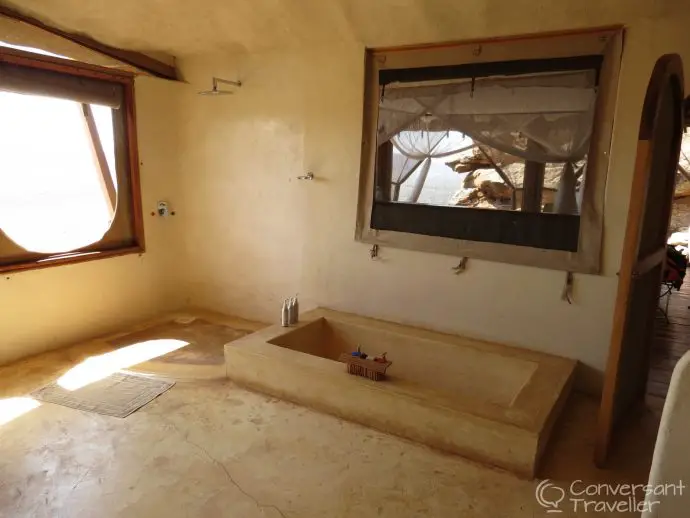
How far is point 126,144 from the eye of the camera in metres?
3.86

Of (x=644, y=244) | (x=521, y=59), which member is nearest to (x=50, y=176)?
(x=521, y=59)

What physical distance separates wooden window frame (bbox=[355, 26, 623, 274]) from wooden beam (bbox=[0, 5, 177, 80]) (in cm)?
183

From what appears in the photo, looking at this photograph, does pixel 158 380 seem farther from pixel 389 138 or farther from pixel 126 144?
pixel 389 138

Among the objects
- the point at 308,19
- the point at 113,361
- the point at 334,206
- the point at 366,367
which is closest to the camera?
the point at 366,367

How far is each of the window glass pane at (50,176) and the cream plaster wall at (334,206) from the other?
74cm

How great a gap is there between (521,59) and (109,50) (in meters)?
2.89


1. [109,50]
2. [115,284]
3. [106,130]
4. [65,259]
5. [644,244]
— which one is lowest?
[115,284]

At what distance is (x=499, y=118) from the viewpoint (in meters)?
2.89

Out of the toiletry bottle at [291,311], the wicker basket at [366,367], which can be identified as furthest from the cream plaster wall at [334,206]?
the wicker basket at [366,367]

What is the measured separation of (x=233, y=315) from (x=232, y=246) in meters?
0.64

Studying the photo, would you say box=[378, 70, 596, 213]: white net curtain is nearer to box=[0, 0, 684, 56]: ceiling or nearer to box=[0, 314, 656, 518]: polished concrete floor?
box=[0, 0, 684, 56]: ceiling

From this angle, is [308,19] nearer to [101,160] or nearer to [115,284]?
[101,160]

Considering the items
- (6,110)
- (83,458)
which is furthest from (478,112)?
(6,110)

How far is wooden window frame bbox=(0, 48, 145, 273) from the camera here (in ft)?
10.8
